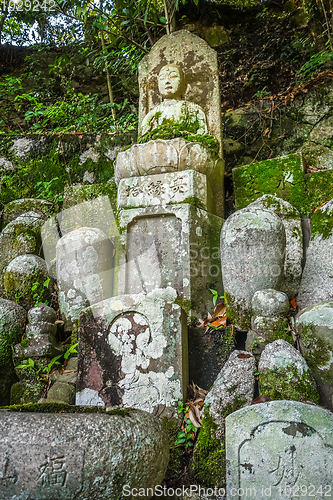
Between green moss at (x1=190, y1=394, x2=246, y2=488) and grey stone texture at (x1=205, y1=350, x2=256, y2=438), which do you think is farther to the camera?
grey stone texture at (x1=205, y1=350, x2=256, y2=438)

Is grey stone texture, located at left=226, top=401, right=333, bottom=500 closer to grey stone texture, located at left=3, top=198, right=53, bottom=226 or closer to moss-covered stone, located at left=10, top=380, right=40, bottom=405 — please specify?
moss-covered stone, located at left=10, top=380, right=40, bottom=405

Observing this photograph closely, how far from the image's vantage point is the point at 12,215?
4891 mm

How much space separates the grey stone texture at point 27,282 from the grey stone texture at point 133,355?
1106mm

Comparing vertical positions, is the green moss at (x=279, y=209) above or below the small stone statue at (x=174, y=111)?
below

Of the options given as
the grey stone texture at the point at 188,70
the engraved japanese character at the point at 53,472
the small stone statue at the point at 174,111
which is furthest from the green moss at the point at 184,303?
the grey stone texture at the point at 188,70

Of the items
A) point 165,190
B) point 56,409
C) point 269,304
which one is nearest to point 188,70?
point 165,190

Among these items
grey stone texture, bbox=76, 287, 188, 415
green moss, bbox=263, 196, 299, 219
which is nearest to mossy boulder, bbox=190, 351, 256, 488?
grey stone texture, bbox=76, 287, 188, 415

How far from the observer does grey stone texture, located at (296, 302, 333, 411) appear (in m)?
2.08

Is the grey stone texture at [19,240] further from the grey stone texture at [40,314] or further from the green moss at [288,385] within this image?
the green moss at [288,385]

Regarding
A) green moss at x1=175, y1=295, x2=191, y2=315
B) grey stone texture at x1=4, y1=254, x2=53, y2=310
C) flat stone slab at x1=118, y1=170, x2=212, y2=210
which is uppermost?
flat stone slab at x1=118, y1=170, x2=212, y2=210

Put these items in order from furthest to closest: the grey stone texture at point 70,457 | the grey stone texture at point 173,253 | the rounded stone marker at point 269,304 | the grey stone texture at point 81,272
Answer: the grey stone texture at point 81,272 → the grey stone texture at point 173,253 → the rounded stone marker at point 269,304 → the grey stone texture at point 70,457

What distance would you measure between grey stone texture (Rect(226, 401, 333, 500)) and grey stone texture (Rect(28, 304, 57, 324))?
189 centimetres

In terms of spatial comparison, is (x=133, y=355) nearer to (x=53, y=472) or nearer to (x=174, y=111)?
(x=53, y=472)

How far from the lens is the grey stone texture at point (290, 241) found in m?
3.05
